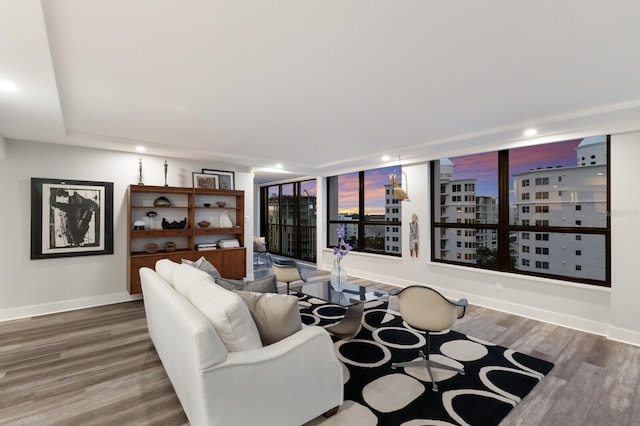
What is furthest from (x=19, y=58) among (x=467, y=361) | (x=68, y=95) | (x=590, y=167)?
(x=590, y=167)

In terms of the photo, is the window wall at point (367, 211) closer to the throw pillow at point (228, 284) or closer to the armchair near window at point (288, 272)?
the armchair near window at point (288, 272)

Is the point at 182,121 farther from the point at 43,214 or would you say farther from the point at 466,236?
the point at 466,236

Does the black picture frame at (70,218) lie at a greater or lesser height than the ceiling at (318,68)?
lesser

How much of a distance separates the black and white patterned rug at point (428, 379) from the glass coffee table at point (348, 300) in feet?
0.46

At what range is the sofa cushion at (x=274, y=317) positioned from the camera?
2.02 metres

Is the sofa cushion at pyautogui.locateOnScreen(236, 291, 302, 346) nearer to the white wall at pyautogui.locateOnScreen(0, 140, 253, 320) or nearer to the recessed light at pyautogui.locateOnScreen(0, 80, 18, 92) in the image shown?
the recessed light at pyautogui.locateOnScreen(0, 80, 18, 92)

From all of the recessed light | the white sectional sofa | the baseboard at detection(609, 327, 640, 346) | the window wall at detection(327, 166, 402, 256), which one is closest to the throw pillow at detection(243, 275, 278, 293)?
the white sectional sofa

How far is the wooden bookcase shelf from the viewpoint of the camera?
4.77 metres

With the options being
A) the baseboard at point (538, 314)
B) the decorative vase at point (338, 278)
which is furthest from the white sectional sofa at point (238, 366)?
the baseboard at point (538, 314)

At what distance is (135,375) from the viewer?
2.67 metres

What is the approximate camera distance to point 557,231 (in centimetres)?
414

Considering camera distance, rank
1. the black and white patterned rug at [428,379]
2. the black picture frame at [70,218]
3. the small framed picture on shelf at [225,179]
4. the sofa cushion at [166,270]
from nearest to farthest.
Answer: the black and white patterned rug at [428,379], the sofa cushion at [166,270], the black picture frame at [70,218], the small framed picture on shelf at [225,179]

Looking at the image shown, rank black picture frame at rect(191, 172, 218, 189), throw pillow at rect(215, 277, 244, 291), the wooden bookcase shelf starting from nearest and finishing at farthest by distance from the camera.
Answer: throw pillow at rect(215, 277, 244, 291)
the wooden bookcase shelf
black picture frame at rect(191, 172, 218, 189)

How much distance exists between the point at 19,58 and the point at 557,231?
5737 mm
